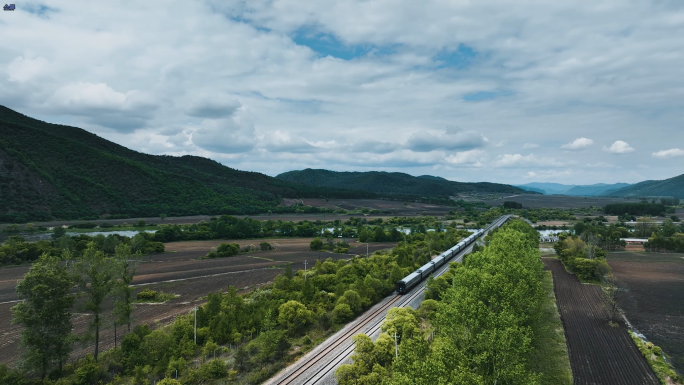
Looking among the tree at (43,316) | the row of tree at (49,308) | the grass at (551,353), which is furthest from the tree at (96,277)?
the grass at (551,353)

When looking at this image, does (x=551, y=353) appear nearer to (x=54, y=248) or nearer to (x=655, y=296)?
(x=655, y=296)

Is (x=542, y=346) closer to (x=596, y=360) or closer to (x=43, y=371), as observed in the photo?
(x=596, y=360)

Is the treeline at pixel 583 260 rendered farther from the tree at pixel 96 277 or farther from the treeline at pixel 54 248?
the treeline at pixel 54 248

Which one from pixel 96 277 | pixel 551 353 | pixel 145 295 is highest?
pixel 96 277

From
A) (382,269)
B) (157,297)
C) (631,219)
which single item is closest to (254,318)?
(157,297)

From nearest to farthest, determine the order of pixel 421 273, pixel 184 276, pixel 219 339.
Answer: pixel 219 339 → pixel 421 273 → pixel 184 276

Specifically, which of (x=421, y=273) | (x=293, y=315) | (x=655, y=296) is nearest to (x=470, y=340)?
(x=293, y=315)

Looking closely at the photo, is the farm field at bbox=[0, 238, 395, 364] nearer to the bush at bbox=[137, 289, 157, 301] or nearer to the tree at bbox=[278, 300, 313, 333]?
the bush at bbox=[137, 289, 157, 301]
